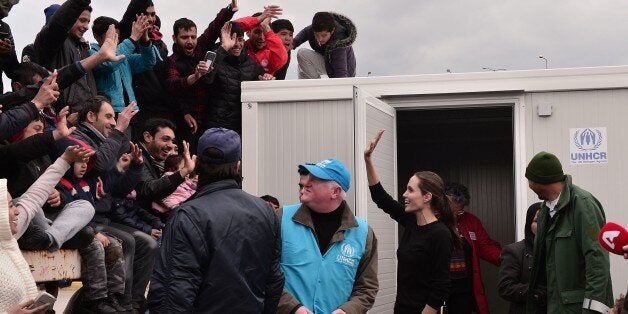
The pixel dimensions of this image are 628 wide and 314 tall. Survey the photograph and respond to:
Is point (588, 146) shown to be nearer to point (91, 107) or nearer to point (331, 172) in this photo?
point (331, 172)

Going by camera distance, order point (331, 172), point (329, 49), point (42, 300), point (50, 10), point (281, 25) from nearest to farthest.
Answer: point (42, 300) → point (331, 172) → point (50, 10) → point (329, 49) → point (281, 25)

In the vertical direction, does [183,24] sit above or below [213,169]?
above

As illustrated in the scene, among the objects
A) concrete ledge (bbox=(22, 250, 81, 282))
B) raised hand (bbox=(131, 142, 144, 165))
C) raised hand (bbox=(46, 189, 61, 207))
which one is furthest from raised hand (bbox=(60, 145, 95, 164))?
raised hand (bbox=(131, 142, 144, 165))

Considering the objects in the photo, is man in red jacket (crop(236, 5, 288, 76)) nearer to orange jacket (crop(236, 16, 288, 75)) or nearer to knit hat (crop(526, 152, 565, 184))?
orange jacket (crop(236, 16, 288, 75))

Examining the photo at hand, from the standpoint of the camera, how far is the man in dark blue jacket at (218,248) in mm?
4270

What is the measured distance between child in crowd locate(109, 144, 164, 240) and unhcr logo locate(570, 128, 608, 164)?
344cm

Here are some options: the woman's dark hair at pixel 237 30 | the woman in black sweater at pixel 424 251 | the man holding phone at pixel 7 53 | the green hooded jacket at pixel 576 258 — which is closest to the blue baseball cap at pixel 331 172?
the woman in black sweater at pixel 424 251

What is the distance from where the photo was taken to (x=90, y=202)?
6891 mm

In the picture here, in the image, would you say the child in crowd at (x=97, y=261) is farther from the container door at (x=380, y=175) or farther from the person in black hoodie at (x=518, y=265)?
the person in black hoodie at (x=518, y=265)

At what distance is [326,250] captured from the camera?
5348mm

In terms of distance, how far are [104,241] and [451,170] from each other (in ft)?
18.6

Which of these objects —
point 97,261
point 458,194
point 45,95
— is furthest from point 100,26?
point 458,194

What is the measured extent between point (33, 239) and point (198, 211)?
1998mm

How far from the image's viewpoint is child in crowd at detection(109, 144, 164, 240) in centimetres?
747
